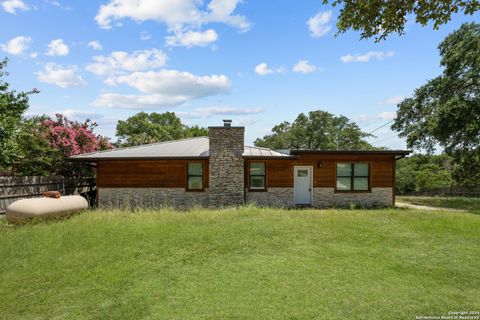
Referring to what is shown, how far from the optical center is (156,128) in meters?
43.9

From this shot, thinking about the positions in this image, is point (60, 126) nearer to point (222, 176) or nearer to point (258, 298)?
point (222, 176)

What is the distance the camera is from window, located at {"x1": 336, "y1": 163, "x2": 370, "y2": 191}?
15.4 metres

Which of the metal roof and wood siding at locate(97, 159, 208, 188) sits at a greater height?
the metal roof

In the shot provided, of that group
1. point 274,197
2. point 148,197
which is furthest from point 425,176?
point 148,197

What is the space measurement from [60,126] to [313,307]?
15.9 metres

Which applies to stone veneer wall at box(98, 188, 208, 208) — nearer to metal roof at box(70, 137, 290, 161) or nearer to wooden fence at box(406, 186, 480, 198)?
metal roof at box(70, 137, 290, 161)

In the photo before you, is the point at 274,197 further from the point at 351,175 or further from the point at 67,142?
the point at 67,142

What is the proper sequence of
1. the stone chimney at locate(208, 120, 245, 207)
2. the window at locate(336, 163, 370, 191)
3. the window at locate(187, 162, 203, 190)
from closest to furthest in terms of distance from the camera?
the stone chimney at locate(208, 120, 245, 207)
the window at locate(187, 162, 203, 190)
the window at locate(336, 163, 370, 191)

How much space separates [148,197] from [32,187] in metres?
4.63

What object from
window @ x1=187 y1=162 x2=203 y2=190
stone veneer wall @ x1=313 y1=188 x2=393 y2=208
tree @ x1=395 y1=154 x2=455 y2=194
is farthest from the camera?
tree @ x1=395 y1=154 x2=455 y2=194

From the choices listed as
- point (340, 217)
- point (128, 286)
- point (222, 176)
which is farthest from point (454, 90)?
point (128, 286)

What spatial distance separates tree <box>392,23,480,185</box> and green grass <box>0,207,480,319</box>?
31.1 ft

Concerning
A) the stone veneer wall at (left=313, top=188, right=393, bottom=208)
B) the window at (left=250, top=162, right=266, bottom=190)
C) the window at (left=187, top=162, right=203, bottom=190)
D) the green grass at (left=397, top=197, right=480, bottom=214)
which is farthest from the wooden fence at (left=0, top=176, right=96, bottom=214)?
the green grass at (left=397, top=197, right=480, bottom=214)

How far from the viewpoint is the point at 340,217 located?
11.4 meters
